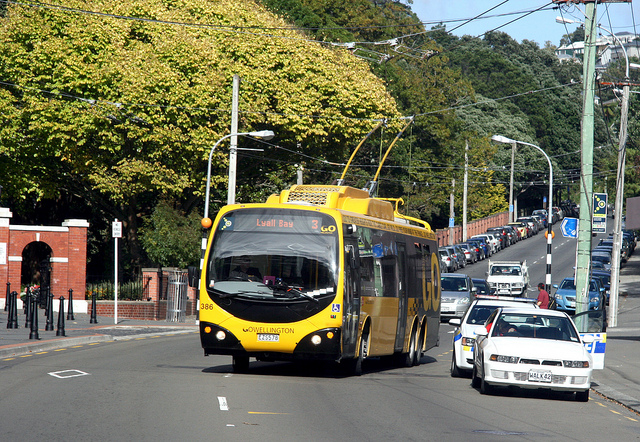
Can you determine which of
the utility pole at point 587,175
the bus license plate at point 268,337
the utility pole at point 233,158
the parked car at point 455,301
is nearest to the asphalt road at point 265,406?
the bus license plate at point 268,337


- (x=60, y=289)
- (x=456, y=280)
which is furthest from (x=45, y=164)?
(x=456, y=280)

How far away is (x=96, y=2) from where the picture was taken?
4003 cm

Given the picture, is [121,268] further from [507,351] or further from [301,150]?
[507,351]

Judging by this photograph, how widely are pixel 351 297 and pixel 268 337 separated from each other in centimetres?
164

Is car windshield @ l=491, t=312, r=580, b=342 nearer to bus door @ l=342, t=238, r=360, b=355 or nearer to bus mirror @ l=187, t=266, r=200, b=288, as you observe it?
bus door @ l=342, t=238, r=360, b=355

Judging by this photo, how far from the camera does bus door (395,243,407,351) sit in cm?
Result: 1880

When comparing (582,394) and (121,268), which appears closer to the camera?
(582,394)

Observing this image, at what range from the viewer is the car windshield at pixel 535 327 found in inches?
593

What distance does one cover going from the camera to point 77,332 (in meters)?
24.4

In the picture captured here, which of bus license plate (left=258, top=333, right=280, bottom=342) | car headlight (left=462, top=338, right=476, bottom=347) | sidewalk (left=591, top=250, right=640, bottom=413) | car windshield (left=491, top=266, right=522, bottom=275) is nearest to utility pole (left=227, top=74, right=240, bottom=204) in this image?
sidewalk (left=591, top=250, right=640, bottom=413)

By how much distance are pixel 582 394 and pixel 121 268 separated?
32182mm

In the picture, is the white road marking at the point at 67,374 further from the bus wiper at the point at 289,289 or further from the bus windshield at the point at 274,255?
the bus wiper at the point at 289,289

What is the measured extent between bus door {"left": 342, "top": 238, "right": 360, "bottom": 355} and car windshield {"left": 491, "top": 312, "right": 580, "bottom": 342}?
7.91 ft

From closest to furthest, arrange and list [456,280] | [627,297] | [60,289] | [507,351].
A: [507,351]
[60,289]
[456,280]
[627,297]
